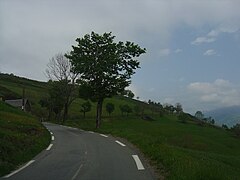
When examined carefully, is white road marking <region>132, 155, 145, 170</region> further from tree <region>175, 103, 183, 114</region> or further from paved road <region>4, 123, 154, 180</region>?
tree <region>175, 103, 183, 114</region>

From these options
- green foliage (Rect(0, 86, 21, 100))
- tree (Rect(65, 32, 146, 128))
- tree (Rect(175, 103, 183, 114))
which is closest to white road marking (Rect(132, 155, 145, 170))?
tree (Rect(65, 32, 146, 128))

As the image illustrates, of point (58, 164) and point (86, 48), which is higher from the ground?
point (86, 48)

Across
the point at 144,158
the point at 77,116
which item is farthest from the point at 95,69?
the point at 77,116

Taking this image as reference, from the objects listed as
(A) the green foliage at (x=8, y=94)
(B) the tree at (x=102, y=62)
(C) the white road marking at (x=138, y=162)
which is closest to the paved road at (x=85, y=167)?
(C) the white road marking at (x=138, y=162)

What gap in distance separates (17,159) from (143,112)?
314 ft

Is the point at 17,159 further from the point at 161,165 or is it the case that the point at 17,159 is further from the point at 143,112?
the point at 143,112

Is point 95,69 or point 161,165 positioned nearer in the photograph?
point 161,165

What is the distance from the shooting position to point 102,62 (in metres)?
39.6

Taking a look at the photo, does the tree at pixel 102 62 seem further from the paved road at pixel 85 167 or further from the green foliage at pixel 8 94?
the green foliage at pixel 8 94

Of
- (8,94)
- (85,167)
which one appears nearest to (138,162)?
(85,167)

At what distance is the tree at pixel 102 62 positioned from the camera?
40062mm

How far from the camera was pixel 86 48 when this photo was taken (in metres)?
40.9

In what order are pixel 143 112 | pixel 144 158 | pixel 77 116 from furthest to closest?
pixel 143 112
pixel 77 116
pixel 144 158

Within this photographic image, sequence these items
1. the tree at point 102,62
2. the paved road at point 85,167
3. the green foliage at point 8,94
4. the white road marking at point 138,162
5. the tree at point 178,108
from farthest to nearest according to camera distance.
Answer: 1. the tree at point 178,108
2. the green foliage at point 8,94
3. the tree at point 102,62
4. the white road marking at point 138,162
5. the paved road at point 85,167
